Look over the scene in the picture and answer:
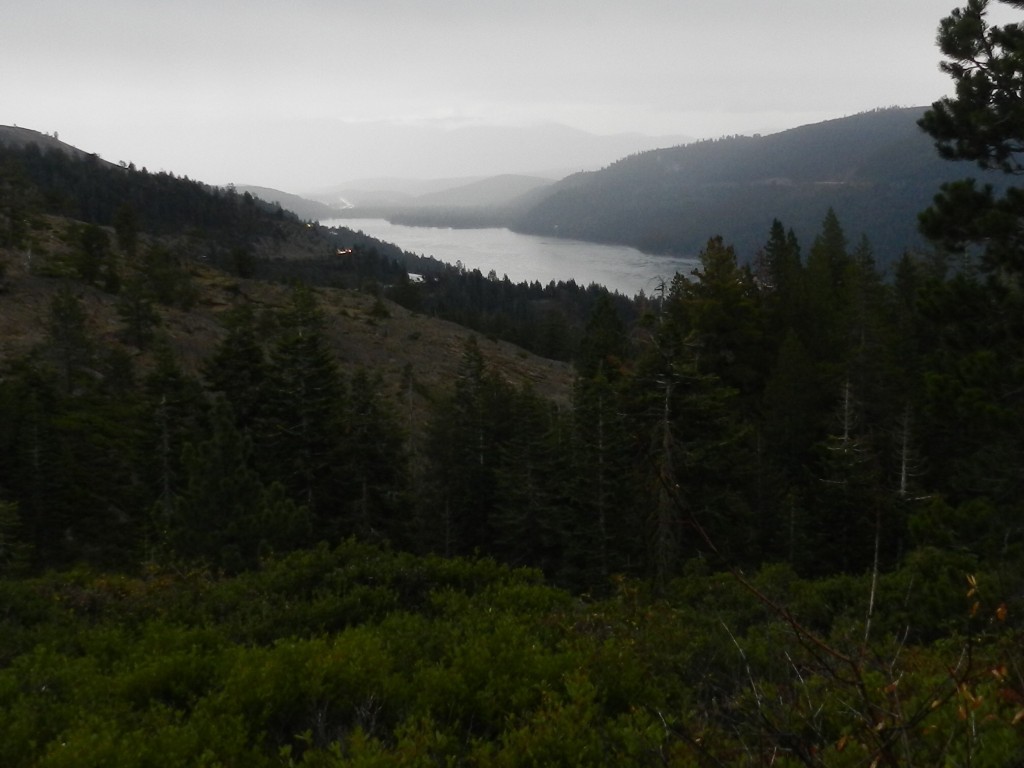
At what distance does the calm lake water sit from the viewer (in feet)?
414

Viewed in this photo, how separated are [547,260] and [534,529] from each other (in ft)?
490

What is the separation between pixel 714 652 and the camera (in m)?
5.59

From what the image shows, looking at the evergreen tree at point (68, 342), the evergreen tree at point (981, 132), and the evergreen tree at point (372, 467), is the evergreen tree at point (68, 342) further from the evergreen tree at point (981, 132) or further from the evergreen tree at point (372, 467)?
the evergreen tree at point (981, 132)

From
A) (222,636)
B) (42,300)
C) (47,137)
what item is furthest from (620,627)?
(47,137)

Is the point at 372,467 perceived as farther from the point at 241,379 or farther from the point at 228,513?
the point at 228,513

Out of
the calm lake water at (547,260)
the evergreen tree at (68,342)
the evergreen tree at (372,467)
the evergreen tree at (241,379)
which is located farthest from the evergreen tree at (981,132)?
the calm lake water at (547,260)

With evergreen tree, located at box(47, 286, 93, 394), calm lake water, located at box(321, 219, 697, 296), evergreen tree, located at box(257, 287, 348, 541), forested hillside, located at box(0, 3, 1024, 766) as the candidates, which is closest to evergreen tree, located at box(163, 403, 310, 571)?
forested hillside, located at box(0, 3, 1024, 766)

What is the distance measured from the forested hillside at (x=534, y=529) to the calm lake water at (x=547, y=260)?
76775 millimetres

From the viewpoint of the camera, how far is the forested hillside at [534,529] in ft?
12.8

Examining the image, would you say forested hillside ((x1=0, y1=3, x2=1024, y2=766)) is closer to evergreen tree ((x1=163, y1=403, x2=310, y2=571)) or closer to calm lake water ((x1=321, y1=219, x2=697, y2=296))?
evergreen tree ((x1=163, y1=403, x2=310, y2=571))

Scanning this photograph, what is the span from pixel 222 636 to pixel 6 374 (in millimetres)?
27353

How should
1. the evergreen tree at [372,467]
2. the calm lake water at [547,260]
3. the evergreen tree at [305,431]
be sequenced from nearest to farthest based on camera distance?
the evergreen tree at [305,431] → the evergreen tree at [372,467] → the calm lake water at [547,260]

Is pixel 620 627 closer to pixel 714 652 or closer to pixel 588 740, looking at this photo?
pixel 714 652

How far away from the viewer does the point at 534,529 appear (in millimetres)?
20016
